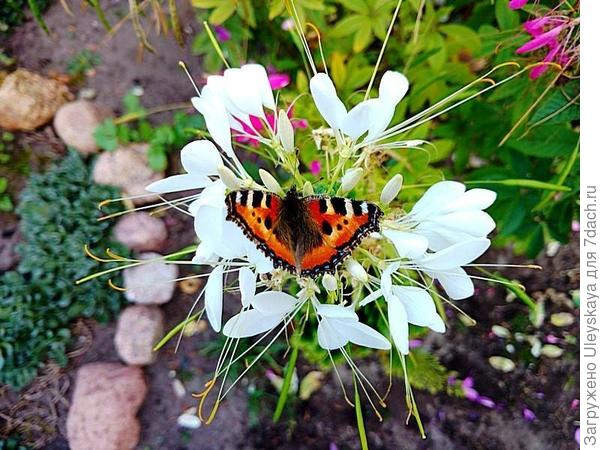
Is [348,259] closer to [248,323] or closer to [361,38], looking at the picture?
[248,323]

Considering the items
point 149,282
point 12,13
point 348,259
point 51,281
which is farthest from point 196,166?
point 12,13

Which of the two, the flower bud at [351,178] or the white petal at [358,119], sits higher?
the white petal at [358,119]

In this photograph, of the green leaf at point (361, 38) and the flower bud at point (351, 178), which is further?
the green leaf at point (361, 38)

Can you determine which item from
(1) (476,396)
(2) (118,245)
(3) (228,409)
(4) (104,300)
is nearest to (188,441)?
(3) (228,409)

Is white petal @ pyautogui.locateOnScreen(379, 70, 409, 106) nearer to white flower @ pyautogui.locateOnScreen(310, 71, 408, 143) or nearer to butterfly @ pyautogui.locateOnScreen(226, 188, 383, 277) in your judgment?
white flower @ pyautogui.locateOnScreen(310, 71, 408, 143)

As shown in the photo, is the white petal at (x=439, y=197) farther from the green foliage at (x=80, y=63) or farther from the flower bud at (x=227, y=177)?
the green foliage at (x=80, y=63)

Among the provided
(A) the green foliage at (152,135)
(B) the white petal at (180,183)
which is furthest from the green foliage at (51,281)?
(B) the white petal at (180,183)
